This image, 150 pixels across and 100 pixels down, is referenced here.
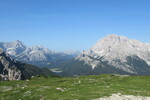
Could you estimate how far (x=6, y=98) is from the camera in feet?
148

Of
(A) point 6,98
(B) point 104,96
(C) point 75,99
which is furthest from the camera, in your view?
(A) point 6,98

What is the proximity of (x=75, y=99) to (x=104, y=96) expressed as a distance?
18.3 ft

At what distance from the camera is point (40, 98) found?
4053 cm

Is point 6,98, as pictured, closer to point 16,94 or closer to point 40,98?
point 16,94

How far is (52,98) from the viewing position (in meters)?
38.1

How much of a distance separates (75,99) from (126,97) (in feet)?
28.5

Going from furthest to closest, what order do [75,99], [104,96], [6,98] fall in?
[6,98]
[104,96]
[75,99]

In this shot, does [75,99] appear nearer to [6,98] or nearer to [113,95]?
[113,95]

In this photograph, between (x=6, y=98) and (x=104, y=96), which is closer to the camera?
(x=104, y=96)

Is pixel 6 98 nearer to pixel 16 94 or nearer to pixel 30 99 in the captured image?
pixel 16 94

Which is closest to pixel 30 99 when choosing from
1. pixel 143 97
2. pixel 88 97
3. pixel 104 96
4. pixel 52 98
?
pixel 52 98

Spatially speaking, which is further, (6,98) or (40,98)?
(6,98)

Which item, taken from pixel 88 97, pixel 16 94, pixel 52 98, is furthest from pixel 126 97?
pixel 16 94

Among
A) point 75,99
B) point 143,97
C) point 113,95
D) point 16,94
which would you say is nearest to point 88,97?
point 75,99
